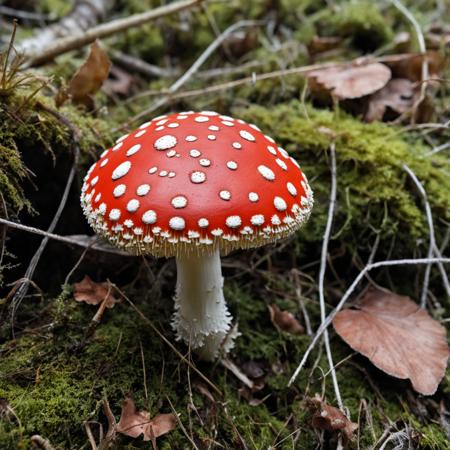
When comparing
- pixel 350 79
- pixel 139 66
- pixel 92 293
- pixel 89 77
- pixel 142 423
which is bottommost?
pixel 142 423

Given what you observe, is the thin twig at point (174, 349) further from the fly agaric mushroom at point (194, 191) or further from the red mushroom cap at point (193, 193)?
the red mushroom cap at point (193, 193)

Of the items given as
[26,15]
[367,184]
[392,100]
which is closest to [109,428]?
[367,184]

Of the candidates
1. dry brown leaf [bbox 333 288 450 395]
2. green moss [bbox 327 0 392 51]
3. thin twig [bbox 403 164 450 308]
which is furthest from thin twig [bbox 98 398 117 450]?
green moss [bbox 327 0 392 51]

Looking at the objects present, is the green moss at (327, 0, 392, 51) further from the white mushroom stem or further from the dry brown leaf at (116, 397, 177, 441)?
the dry brown leaf at (116, 397, 177, 441)

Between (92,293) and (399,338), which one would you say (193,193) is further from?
(399,338)

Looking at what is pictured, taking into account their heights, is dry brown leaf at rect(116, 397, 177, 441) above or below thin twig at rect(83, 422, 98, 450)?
below

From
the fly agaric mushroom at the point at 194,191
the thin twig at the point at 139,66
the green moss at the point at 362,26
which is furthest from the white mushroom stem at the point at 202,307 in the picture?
the green moss at the point at 362,26

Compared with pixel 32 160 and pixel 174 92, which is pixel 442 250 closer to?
pixel 174 92
